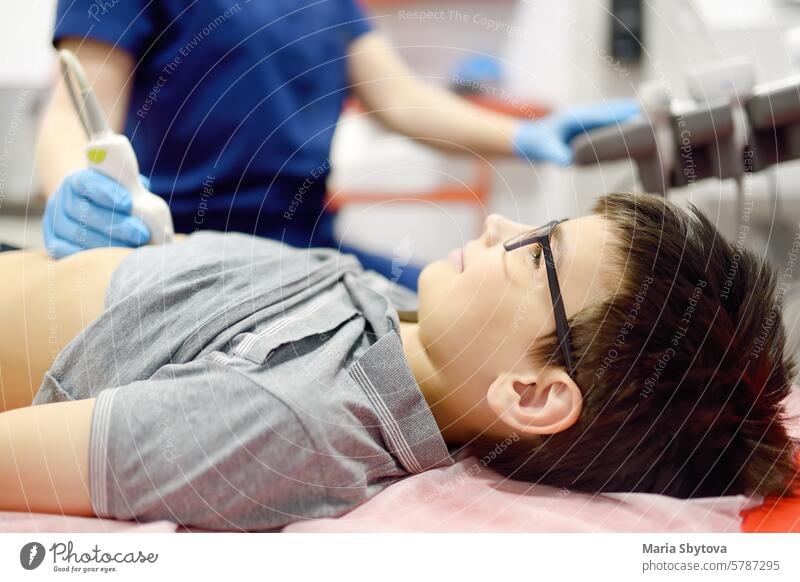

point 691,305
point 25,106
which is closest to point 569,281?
point 691,305

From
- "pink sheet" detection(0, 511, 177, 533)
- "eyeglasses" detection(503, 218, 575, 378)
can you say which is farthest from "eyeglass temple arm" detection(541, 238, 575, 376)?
"pink sheet" detection(0, 511, 177, 533)

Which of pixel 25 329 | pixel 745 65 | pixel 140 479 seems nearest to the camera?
pixel 140 479

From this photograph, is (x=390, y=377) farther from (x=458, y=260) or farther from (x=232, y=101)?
(x=232, y=101)

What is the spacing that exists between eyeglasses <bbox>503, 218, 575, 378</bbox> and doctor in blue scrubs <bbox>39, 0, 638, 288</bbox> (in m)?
0.32

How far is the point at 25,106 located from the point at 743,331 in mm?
706

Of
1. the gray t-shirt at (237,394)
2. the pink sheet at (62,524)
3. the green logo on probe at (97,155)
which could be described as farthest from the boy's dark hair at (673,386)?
the green logo on probe at (97,155)

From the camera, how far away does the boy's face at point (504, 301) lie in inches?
22.0

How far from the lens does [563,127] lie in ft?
2.96

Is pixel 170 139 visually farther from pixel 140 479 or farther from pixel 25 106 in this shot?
pixel 140 479

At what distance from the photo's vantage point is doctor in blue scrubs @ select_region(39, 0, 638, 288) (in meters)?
0.69

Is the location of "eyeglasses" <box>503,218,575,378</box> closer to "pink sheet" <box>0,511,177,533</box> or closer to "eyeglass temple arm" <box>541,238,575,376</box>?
"eyeglass temple arm" <box>541,238,575,376</box>

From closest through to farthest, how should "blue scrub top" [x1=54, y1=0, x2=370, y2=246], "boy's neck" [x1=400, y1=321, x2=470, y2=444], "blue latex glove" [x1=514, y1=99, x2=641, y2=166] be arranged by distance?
"boy's neck" [x1=400, y1=321, x2=470, y2=444] < "blue scrub top" [x1=54, y1=0, x2=370, y2=246] < "blue latex glove" [x1=514, y1=99, x2=641, y2=166]

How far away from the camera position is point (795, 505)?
0.54 metres

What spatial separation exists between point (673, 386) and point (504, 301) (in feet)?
0.47
